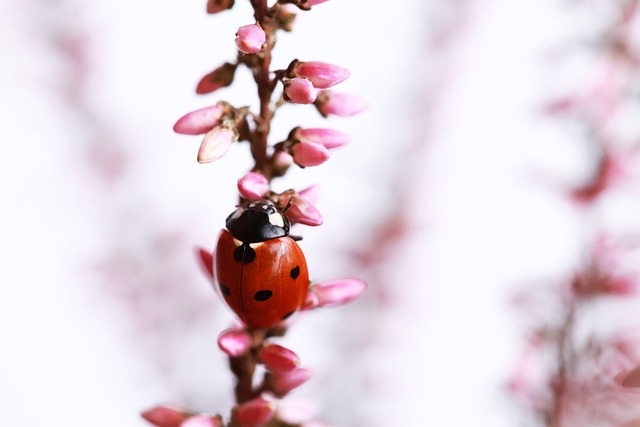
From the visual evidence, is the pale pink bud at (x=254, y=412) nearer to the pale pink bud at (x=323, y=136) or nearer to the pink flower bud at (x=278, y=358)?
the pink flower bud at (x=278, y=358)

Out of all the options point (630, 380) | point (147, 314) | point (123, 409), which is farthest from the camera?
point (123, 409)

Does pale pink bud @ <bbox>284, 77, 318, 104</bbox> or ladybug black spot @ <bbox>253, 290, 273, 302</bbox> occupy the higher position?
pale pink bud @ <bbox>284, 77, 318, 104</bbox>

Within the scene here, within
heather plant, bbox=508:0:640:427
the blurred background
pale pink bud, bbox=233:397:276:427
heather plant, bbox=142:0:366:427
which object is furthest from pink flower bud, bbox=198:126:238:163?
the blurred background

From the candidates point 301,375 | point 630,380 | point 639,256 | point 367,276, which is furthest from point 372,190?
point 630,380

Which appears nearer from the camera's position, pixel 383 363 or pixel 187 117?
pixel 187 117

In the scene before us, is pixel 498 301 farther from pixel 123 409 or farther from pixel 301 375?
pixel 301 375

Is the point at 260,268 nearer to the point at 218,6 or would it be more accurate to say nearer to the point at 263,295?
the point at 263,295

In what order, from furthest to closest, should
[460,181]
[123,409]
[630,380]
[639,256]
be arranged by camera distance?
[460,181] < [123,409] < [639,256] < [630,380]

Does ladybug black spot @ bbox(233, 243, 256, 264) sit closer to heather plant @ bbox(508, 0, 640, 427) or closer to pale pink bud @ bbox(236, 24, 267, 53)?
pale pink bud @ bbox(236, 24, 267, 53)
